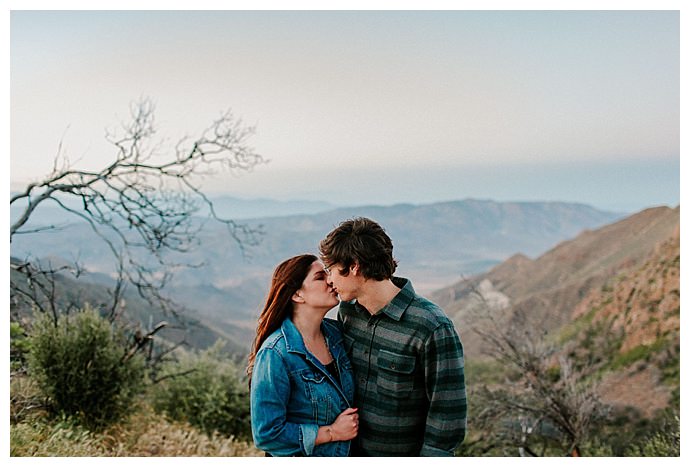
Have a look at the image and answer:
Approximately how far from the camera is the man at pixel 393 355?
6.32 feet

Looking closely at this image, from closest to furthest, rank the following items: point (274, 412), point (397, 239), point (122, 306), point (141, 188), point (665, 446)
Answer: point (274, 412), point (665, 446), point (141, 188), point (122, 306), point (397, 239)

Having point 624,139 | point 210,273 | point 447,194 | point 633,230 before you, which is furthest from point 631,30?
point 210,273

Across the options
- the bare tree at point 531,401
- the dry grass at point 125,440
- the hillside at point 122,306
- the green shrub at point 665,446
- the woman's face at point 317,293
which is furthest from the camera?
the hillside at point 122,306

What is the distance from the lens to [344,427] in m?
1.99

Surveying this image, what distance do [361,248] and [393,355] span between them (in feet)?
1.09

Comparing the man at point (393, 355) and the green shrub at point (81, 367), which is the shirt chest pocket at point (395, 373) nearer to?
the man at point (393, 355)

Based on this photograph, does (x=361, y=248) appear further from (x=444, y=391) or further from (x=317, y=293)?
(x=444, y=391)

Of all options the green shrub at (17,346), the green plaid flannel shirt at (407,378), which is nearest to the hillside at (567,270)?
the green shrub at (17,346)

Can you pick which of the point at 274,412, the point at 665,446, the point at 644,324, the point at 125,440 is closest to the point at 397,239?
the point at 644,324

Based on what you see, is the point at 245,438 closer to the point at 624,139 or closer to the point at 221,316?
the point at 221,316

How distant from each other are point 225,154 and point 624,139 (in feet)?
21.6

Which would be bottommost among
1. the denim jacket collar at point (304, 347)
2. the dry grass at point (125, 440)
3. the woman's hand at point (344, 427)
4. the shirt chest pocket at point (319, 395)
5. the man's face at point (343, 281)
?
the dry grass at point (125, 440)

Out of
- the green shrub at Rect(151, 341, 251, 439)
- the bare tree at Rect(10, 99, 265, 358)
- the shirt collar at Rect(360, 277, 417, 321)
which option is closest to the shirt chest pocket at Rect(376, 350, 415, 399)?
the shirt collar at Rect(360, 277, 417, 321)

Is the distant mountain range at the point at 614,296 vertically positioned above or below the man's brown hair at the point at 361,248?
below
